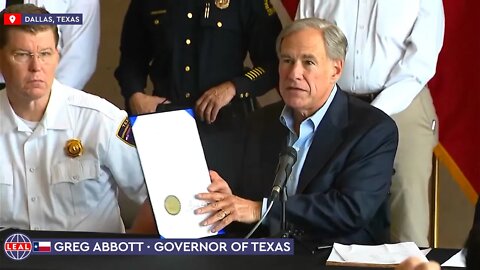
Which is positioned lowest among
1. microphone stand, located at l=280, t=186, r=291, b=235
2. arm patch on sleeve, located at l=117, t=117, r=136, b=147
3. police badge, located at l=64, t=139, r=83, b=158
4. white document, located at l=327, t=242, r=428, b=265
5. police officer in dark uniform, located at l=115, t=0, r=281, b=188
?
white document, located at l=327, t=242, r=428, b=265

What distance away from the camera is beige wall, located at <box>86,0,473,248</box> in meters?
3.79

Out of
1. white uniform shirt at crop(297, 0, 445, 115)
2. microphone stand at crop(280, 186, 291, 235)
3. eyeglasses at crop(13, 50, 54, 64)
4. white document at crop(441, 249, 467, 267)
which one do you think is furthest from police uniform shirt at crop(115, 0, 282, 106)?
white document at crop(441, 249, 467, 267)

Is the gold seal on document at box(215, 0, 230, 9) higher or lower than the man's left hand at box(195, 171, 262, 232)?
higher

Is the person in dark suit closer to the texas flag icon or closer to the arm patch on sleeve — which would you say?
the arm patch on sleeve

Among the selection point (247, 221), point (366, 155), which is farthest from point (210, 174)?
point (366, 155)

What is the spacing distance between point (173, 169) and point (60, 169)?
2.05ft

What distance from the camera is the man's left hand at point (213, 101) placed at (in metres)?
2.81

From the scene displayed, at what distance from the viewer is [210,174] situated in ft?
6.69

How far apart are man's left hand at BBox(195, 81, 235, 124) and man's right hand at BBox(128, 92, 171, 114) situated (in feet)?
0.50

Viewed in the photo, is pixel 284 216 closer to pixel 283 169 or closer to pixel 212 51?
pixel 283 169

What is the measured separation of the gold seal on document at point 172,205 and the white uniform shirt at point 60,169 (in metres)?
0.51

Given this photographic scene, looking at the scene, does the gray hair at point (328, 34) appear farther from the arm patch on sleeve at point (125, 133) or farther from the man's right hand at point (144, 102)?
the man's right hand at point (144, 102)

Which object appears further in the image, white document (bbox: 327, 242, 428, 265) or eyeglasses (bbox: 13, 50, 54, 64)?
eyeglasses (bbox: 13, 50, 54, 64)

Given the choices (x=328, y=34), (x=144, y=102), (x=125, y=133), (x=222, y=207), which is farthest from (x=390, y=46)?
(x=222, y=207)
